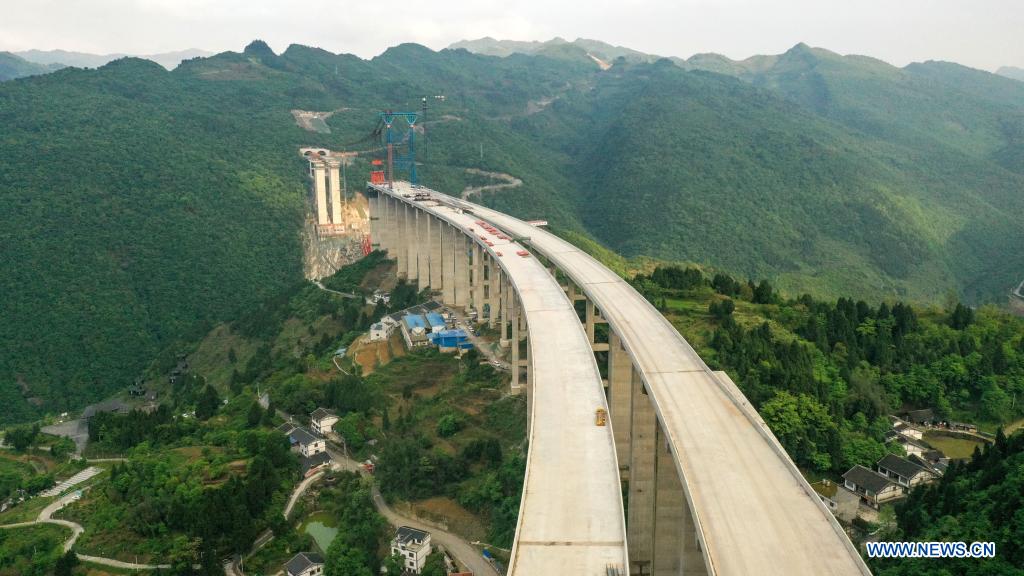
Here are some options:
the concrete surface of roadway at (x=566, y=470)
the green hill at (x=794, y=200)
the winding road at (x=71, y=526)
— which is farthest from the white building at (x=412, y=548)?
the green hill at (x=794, y=200)

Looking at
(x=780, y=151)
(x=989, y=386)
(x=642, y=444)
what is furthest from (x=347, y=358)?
(x=780, y=151)

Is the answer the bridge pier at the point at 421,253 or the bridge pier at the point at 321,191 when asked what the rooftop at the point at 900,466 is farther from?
the bridge pier at the point at 321,191

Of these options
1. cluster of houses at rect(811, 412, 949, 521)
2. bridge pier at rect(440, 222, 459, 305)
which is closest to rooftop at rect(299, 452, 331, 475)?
cluster of houses at rect(811, 412, 949, 521)

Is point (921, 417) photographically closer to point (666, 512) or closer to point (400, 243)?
point (666, 512)

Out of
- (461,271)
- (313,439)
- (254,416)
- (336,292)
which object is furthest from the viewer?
(336,292)

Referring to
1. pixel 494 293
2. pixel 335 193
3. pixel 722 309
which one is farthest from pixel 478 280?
pixel 335 193

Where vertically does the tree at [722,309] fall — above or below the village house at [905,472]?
above

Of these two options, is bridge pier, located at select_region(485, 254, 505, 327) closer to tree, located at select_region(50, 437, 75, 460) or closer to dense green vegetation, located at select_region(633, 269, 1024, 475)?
dense green vegetation, located at select_region(633, 269, 1024, 475)
